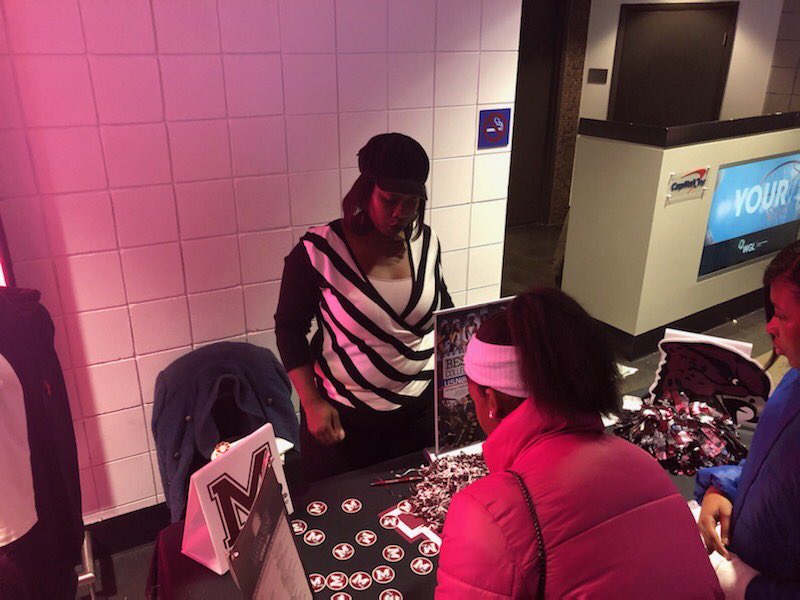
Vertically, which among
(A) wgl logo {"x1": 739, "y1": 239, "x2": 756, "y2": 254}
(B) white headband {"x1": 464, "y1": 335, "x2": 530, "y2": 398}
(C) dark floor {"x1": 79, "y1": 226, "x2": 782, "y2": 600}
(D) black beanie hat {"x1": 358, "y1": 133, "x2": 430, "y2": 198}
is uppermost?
(D) black beanie hat {"x1": 358, "y1": 133, "x2": 430, "y2": 198}

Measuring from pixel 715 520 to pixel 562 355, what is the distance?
71 centimetres

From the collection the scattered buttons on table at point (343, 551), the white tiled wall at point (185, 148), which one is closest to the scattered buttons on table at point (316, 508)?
the scattered buttons on table at point (343, 551)

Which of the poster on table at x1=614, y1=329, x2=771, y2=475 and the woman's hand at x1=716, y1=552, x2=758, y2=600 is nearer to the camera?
the woman's hand at x1=716, y1=552, x2=758, y2=600

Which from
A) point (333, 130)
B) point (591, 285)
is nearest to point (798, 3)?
point (591, 285)

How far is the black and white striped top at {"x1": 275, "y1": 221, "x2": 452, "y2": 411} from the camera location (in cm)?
171

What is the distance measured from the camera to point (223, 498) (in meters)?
1.05

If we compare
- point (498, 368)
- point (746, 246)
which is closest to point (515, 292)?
point (746, 246)

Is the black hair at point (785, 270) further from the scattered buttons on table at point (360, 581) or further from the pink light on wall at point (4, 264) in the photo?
the pink light on wall at point (4, 264)

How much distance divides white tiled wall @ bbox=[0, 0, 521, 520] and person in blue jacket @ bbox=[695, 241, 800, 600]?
1.62 m

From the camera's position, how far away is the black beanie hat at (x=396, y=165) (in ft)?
5.34

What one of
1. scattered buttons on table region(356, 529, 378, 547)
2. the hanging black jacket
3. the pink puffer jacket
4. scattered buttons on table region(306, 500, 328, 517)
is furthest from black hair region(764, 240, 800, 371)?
the hanging black jacket

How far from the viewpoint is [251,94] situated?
223 centimetres

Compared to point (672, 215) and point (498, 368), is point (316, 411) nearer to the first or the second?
point (498, 368)

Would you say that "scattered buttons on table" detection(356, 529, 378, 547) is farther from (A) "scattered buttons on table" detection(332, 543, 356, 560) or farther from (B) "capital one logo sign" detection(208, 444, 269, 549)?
(B) "capital one logo sign" detection(208, 444, 269, 549)
